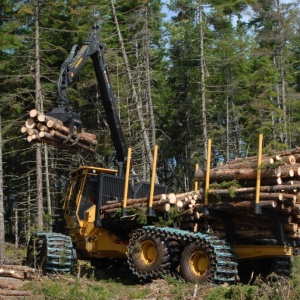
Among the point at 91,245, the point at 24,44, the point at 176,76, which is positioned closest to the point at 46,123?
the point at 91,245

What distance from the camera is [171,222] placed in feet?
39.5

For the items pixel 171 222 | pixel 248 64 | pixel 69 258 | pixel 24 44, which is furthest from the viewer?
pixel 248 64

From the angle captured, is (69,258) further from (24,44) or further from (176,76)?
(176,76)

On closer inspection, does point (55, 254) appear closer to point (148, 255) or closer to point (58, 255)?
point (58, 255)

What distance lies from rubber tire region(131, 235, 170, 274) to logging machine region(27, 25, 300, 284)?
2 cm

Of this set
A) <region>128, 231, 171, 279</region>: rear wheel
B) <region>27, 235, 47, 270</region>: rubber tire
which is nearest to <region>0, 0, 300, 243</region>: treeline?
<region>27, 235, 47, 270</region>: rubber tire

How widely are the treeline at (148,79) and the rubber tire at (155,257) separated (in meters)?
12.3

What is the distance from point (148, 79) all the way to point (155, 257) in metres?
18.0

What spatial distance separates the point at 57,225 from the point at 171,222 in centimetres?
507

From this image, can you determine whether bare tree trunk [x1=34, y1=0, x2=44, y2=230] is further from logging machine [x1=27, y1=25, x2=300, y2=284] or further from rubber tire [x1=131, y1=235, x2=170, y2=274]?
rubber tire [x1=131, y1=235, x2=170, y2=274]

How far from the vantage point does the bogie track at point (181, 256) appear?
1080 cm

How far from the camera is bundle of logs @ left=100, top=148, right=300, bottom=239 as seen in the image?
10281mm

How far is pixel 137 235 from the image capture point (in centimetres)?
1234

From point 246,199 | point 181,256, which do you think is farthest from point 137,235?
point 246,199
